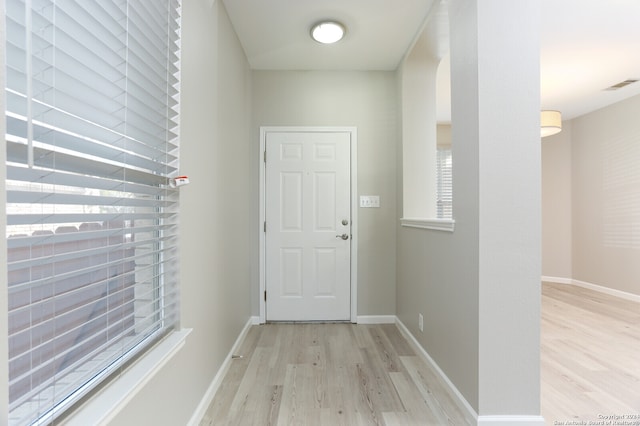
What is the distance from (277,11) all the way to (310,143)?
119 cm

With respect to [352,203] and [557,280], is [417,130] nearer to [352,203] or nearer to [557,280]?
[352,203]

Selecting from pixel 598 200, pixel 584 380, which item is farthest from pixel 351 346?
pixel 598 200

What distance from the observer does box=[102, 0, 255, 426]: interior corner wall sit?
147 cm

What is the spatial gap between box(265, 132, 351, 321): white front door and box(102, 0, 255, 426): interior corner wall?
476mm

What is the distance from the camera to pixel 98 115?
3.18ft

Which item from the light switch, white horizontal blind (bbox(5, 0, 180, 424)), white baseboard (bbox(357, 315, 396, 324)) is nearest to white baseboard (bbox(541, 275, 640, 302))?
white baseboard (bbox(357, 315, 396, 324))

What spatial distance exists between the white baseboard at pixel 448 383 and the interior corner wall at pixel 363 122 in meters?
0.59

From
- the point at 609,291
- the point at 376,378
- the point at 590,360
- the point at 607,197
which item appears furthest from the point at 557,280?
the point at 376,378

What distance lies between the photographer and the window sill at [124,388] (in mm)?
875

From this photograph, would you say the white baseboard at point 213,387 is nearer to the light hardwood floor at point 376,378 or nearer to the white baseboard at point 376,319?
the light hardwood floor at point 376,378

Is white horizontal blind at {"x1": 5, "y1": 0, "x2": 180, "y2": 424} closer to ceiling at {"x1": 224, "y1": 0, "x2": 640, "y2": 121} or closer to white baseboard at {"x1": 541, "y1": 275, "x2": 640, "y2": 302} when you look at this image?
ceiling at {"x1": 224, "y1": 0, "x2": 640, "y2": 121}

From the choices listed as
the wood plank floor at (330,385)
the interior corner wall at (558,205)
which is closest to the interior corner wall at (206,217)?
the wood plank floor at (330,385)

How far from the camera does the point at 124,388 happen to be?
1.01 m

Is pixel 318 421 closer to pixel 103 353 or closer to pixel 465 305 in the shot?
pixel 465 305
